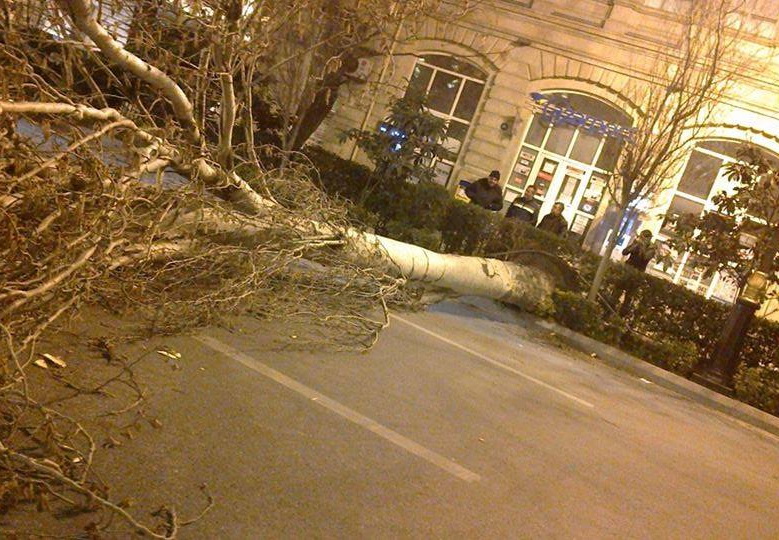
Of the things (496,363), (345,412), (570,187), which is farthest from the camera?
(570,187)

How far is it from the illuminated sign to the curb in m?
8.28

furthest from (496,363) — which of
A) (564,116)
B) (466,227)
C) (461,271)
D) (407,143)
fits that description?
(564,116)

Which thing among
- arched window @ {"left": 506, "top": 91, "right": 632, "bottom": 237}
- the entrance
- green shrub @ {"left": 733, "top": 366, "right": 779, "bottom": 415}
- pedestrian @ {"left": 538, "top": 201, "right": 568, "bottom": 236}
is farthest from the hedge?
the entrance

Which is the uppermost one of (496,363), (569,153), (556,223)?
(569,153)

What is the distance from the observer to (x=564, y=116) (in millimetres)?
18656

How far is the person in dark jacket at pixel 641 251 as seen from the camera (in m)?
13.5

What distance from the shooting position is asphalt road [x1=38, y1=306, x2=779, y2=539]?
11.9 ft

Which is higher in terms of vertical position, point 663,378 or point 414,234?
point 414,234

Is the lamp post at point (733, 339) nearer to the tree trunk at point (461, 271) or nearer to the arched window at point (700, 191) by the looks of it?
the tree trunk at point (461, 271)

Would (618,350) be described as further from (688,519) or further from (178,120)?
(178,120)

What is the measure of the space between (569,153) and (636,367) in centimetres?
948

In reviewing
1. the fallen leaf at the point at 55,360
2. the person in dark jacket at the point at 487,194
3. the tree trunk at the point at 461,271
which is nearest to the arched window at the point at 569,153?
the person in dark jacket at the point at 487,194

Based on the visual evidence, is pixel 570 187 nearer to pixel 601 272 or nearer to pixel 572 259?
pixel 572 259

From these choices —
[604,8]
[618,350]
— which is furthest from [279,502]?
[604,8]
